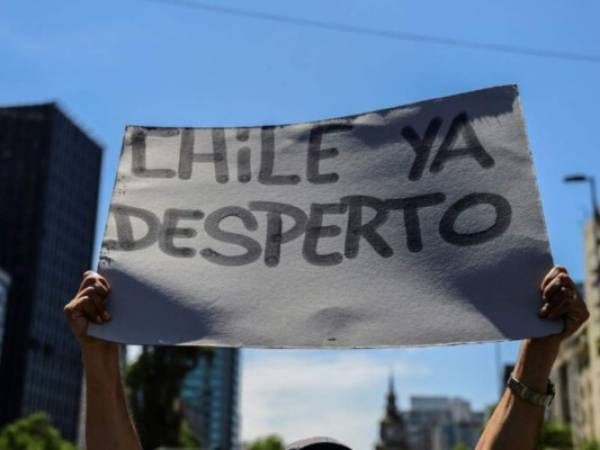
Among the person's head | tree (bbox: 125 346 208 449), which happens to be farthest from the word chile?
tree (bbox: 125 346 208 449)

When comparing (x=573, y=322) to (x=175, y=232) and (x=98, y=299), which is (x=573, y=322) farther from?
(x=98, y=299)

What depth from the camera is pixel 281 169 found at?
138 inches

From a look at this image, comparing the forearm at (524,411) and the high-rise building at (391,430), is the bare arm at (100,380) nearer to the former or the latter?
the forearm at (524,411)

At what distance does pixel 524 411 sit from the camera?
2.90 meters

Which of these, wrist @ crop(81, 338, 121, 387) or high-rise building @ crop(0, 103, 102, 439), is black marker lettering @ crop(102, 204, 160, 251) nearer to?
wrist @ crop(81, 338, 121, 387)

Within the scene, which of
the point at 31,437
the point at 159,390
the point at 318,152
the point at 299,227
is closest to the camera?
the point at 299,227

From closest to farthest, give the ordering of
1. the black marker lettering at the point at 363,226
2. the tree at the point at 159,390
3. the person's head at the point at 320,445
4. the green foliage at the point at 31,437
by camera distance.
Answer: the person's head at the point at 320,445 → the black marker lettering at the point at 363,226 → the tree at the point at 159,390 → the green foliage at the point at 31,437

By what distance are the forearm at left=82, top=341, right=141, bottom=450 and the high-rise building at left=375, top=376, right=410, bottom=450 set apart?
134 meters

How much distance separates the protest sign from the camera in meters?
3.07

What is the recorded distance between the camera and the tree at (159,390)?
4178 cm

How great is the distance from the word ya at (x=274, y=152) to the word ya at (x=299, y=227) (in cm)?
12

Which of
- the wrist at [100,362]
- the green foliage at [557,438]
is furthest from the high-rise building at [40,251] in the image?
the wrist at [100,362]

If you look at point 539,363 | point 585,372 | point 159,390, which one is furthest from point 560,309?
point 585,372

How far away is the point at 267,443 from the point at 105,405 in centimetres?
12949
